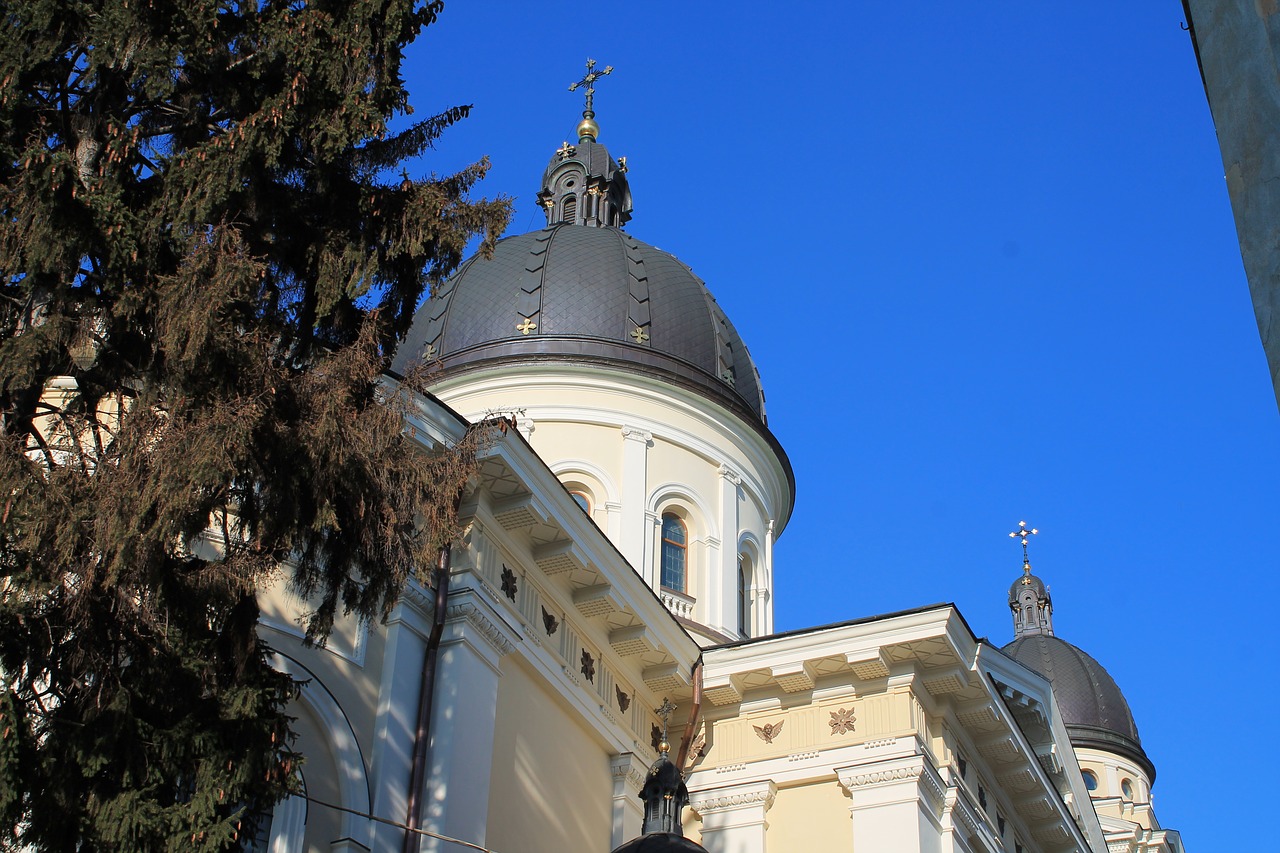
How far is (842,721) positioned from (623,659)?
2.50 m

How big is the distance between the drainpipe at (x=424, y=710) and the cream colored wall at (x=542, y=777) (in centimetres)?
37

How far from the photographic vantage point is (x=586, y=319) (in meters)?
23.7

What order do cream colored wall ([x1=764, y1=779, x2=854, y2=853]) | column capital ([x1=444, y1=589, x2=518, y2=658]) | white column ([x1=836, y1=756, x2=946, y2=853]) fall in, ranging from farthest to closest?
1. cream colored wall ([x1=764, y1=779, x2=854, y2=853])
2. white column ([x1=836, y1=756, x2=946, y2=853])
3. column capital ([x1=444, y1=589, x2=518, y2=658])

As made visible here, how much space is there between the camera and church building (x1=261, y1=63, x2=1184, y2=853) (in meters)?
13.1

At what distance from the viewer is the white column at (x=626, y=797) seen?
16.4 m

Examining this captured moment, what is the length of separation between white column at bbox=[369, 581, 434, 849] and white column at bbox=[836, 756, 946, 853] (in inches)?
211

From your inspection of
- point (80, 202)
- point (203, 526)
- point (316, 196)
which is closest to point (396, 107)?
point (316, 196)

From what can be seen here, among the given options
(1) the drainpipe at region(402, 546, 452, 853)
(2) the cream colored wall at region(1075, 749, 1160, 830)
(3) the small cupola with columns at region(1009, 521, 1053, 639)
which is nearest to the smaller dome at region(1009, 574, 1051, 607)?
(3) the small cupola with columns at region(1009, 521, 1053, 639)

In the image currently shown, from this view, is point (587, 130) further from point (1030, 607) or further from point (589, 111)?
point (1030, 607)

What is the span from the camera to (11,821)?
24.5ft

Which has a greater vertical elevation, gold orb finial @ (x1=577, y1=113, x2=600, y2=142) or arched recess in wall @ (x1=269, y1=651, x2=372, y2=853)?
gold orb finial @ (x1=577, y1=113, x2=600, y2=142)

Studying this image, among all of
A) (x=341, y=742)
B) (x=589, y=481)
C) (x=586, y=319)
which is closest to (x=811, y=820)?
(x=341, y=742)

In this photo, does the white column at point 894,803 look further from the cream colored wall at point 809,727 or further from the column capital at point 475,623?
the column capital at point 475,623

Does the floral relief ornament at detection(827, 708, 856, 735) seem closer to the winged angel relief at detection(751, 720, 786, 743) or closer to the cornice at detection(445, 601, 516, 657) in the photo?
the winged angel relief at detection(751, 720, 786, 743)
